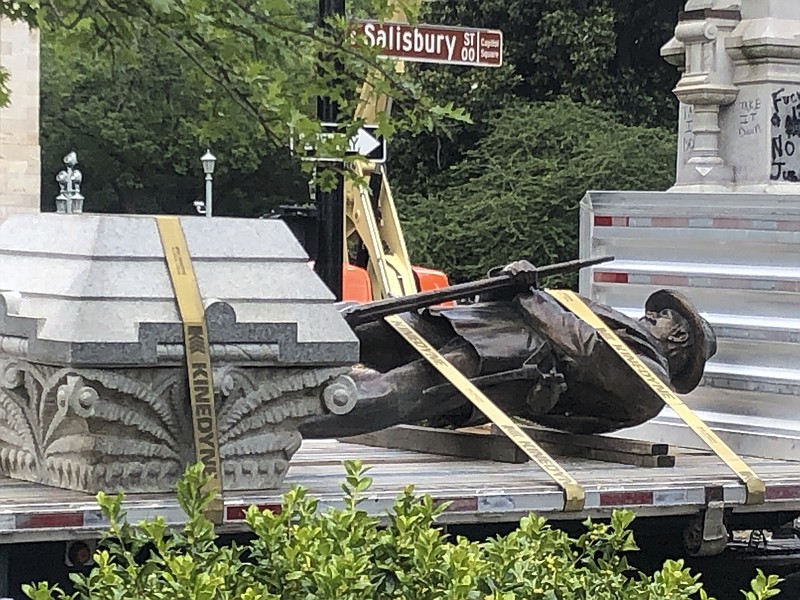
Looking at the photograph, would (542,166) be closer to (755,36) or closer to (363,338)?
(755,36)

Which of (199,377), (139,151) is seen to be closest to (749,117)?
(199,377)

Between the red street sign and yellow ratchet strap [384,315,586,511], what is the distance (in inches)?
167

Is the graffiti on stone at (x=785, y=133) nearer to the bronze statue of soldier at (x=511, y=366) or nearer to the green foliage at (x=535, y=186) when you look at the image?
the bronze statue of soldier at (x=511, y=366)

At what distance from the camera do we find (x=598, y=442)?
708 cm

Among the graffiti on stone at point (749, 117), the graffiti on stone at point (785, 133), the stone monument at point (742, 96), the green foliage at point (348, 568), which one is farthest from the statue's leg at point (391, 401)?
the graffiti on stone at point (749, 117)

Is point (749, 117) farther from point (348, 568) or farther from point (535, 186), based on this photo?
point (535, 186)

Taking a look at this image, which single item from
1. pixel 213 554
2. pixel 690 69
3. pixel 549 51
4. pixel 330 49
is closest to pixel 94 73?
pixel 549 51

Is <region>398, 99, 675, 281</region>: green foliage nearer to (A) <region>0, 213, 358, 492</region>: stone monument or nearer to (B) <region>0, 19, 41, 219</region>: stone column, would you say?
(B) <region>0, 19, 41, 219</region>: stone column

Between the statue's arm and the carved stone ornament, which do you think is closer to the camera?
the carved stone ornament

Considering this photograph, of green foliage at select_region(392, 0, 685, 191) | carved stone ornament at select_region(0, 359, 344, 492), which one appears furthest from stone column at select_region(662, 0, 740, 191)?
green foliage at select_region(392, 0, 685, 191)

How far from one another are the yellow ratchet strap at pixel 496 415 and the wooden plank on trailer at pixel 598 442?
1.34 feet

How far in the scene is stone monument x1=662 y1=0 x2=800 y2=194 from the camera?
42.6 feet

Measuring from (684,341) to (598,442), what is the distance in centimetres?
58

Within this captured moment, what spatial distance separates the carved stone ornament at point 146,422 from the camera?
18.0ft
